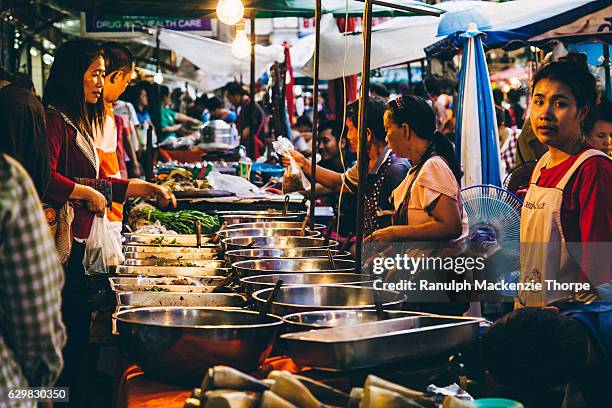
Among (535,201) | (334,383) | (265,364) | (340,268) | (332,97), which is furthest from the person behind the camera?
(332,97)

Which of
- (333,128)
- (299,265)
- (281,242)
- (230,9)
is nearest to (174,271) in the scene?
(299,265)

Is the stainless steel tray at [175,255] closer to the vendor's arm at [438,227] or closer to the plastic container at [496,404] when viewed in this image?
the vendor's arm at [438,227]

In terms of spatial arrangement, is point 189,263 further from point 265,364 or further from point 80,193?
point 265,364

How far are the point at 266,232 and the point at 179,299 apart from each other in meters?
2.02

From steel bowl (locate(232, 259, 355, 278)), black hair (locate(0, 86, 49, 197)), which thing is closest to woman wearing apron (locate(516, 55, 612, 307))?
steel bowl (locate(232, 259, 355, 278))

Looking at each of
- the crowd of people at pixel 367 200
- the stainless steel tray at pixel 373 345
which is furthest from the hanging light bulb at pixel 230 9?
the stainless steel tray at pixel 373 345

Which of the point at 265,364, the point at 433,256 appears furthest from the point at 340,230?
the point at 265,364

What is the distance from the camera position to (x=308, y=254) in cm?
467

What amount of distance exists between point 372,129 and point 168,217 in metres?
1.78

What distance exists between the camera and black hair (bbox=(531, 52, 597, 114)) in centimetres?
352

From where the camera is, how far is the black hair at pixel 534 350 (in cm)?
256

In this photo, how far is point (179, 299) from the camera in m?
3.52

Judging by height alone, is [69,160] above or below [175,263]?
above

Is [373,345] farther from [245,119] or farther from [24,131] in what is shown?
[245,119]
